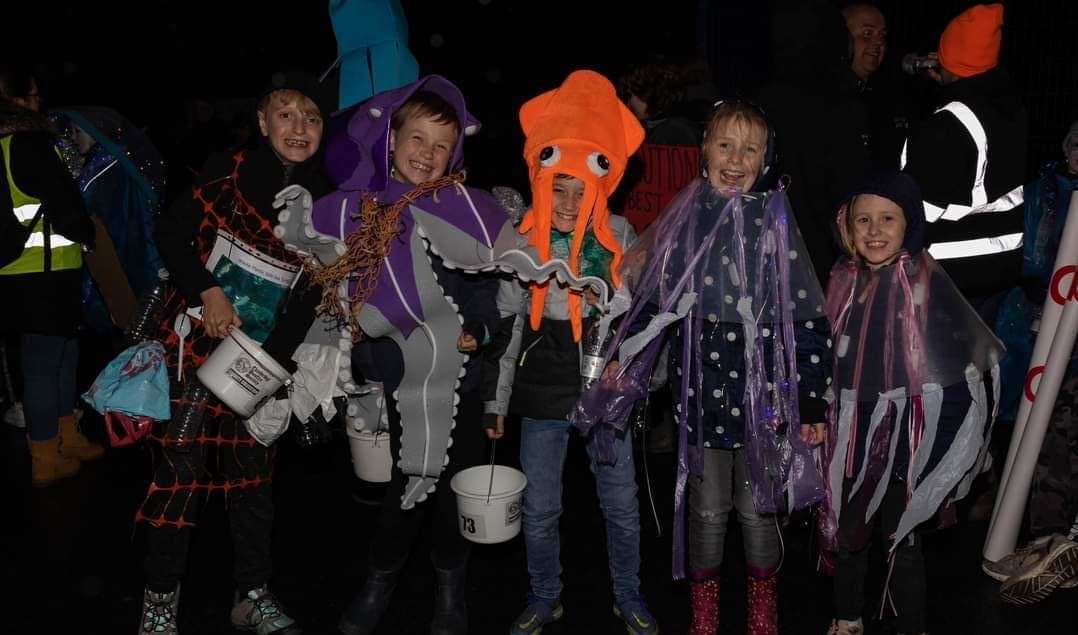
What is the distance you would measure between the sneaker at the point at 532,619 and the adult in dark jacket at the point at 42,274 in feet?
8.73

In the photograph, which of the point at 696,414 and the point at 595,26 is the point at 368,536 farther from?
the point at 595,26

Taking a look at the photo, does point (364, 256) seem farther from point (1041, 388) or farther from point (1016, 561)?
point (1016, 561)

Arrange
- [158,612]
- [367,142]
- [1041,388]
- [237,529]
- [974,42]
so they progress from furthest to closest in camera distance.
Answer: [974,42]
[1041,388]
[237,529]
[158,612]
[367,142]

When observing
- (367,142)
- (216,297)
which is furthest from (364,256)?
(216,297)

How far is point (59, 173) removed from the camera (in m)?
4.47

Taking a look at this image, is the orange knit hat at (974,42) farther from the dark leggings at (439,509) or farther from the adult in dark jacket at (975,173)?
the dark leggings at (439,509)

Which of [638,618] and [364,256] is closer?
[364,256]

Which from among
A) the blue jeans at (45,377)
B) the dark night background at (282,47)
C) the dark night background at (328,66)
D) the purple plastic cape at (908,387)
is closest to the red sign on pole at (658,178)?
the dark night background at (328,66)

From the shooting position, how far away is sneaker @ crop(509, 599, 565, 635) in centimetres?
341

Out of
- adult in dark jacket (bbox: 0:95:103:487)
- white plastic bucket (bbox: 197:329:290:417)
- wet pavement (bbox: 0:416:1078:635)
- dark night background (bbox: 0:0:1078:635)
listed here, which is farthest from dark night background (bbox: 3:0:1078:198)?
white plastic bucket (bbox: 197:329:290:417)

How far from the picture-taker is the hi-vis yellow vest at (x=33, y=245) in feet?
14.6

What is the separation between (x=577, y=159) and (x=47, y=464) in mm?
3322

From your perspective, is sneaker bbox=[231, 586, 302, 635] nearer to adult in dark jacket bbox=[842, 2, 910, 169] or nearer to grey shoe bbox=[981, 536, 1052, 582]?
grey shoe bbox=[981, 536, 1052, 582]

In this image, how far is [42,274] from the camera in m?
4.63
